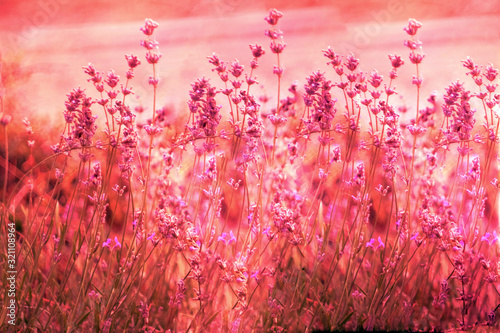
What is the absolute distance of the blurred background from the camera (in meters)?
1.72

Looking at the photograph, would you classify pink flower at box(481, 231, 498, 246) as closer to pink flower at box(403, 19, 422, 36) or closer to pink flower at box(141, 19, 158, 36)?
pink flower at box(403, 19, 422, 36)

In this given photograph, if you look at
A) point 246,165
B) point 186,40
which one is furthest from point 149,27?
point 246,165

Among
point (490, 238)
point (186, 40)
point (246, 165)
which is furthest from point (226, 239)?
point (490, 238)

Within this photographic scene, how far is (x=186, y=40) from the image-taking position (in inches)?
67.9

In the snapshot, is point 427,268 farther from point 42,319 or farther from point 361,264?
point 42,319

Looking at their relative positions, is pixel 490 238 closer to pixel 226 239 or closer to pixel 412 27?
pixel 412 27

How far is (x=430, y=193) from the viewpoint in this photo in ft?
5.77

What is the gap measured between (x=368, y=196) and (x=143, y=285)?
766 mm

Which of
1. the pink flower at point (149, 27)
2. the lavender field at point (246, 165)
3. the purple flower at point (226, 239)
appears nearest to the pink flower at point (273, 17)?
the lavender field at point (246, 165)

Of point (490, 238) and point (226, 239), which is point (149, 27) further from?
point (490, 238)

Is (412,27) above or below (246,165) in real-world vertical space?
above

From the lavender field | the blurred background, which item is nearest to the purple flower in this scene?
the lavender field

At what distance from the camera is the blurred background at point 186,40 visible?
172 cm

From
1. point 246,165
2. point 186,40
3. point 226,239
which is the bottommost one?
point 226,239
